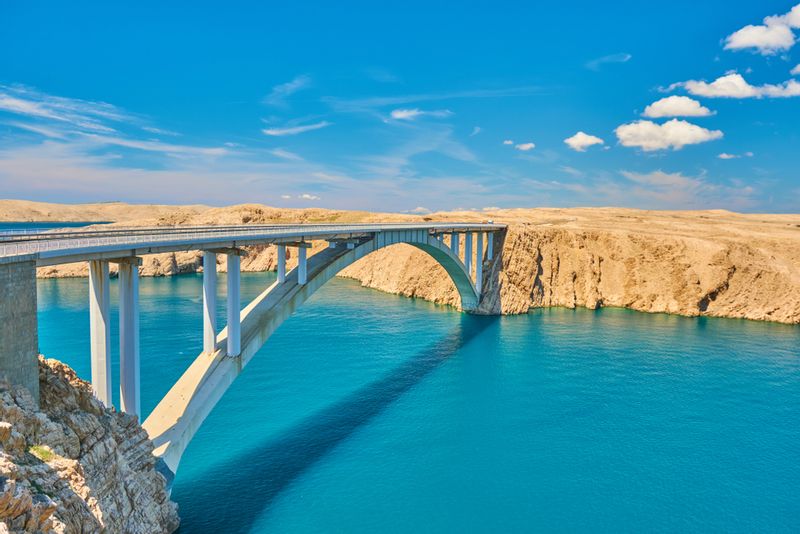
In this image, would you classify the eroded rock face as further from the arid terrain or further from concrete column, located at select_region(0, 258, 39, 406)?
the arid terrain

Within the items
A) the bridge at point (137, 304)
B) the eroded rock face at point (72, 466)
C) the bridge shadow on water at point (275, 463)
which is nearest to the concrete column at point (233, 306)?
the bridge at point (137, 304)

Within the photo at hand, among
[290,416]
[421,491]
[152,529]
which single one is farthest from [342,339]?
[152,529]

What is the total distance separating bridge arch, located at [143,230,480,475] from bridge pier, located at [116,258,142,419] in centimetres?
231

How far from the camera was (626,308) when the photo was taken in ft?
198

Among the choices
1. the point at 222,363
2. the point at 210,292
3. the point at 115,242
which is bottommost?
the point at 222,363

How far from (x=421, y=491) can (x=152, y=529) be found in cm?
1033

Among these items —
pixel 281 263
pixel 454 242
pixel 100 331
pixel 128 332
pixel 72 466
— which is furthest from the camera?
pixel 454 242

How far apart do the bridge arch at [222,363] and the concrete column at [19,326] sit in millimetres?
6923

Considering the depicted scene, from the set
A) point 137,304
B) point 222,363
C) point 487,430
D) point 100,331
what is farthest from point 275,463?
point 487,430

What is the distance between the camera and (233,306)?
22.3 meters

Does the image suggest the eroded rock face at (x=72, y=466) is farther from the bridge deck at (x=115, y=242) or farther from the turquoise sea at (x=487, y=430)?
the turquoise sea at (x=487, y=430)

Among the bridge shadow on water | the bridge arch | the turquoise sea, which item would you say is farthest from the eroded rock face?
the turquoise sea

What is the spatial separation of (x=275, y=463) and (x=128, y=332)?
9642mm

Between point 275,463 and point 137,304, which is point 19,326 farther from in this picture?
point 275,463
